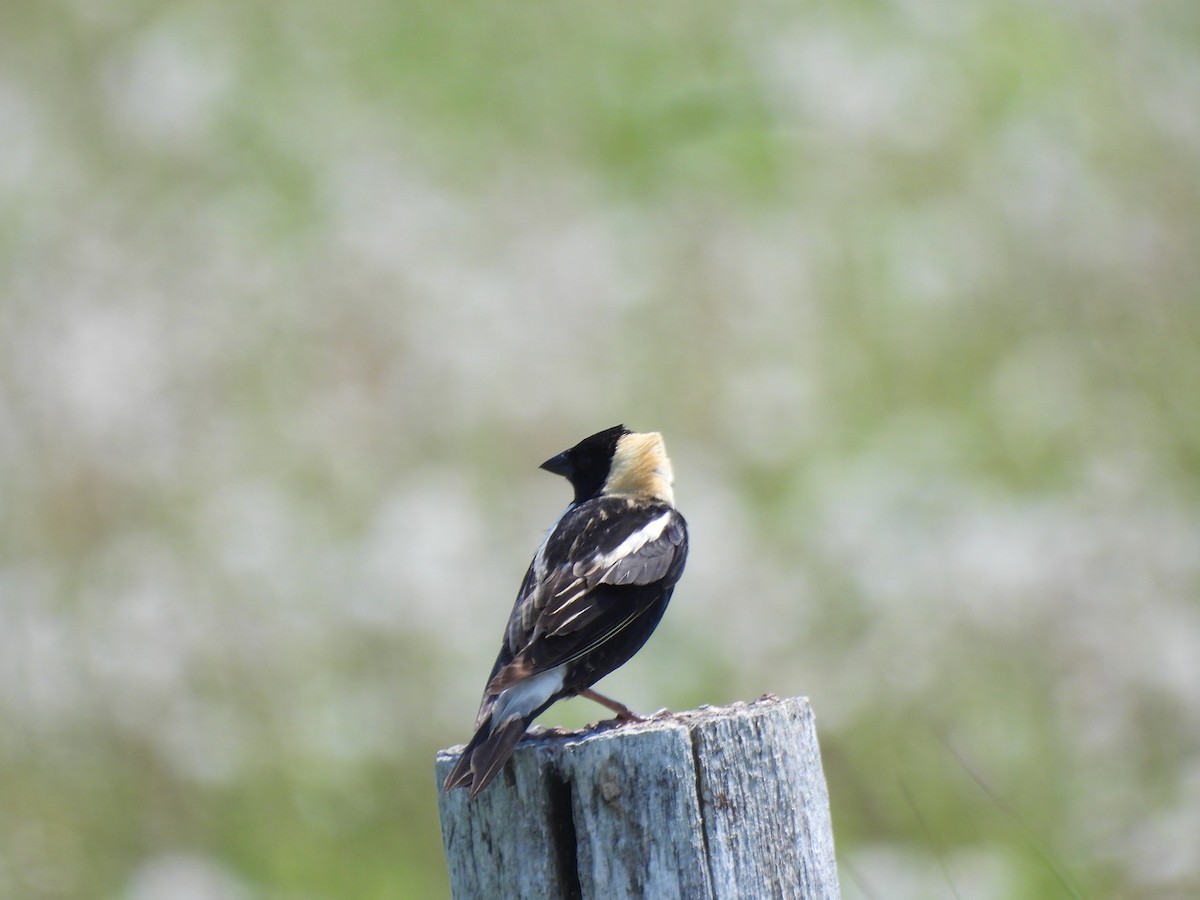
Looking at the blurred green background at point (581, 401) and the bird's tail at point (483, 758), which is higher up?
the blurred green background at point (581, 401)

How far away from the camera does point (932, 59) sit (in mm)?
10492

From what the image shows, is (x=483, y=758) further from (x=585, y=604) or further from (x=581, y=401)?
(x=581, y=401)

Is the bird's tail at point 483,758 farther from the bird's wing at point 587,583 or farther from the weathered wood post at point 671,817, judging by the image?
the bird's wing at point 587,583

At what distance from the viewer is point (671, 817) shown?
2391mm

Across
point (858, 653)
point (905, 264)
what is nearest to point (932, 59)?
point (905, 264)

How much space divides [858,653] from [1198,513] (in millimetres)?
2459

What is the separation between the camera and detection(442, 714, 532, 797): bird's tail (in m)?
2.55

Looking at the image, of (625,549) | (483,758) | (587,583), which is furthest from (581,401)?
(483,758)

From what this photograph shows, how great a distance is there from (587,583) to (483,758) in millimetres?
908

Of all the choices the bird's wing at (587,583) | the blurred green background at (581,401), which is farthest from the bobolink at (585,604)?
the blurred green background at (581,401)

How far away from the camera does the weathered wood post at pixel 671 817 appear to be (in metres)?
2.38

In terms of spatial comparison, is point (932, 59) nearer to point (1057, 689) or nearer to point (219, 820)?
point (1057, 689)

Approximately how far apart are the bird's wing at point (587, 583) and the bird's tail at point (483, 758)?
38 cm

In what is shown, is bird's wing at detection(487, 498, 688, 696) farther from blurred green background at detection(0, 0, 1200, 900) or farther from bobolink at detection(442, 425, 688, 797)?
blurred green background at detection(0, 0, 1200, 900)
